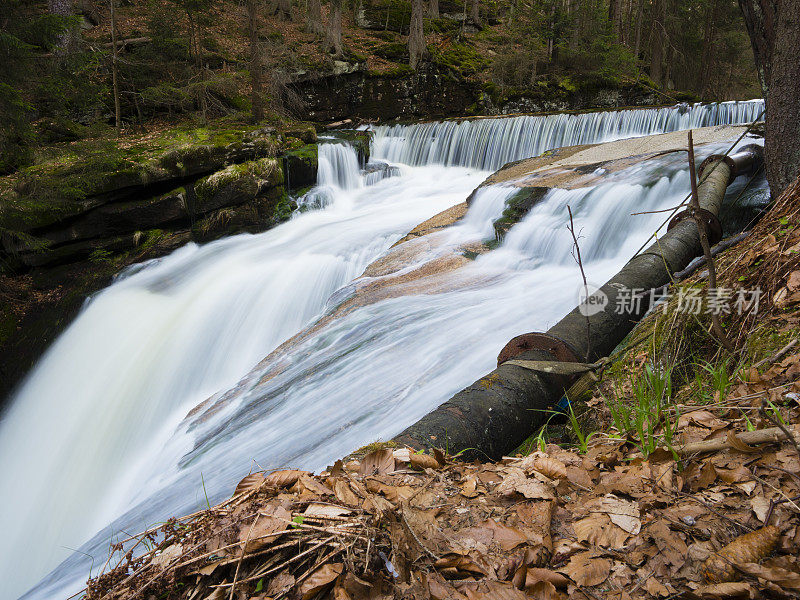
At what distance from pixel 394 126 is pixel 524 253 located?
469 inches

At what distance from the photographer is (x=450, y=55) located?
71.4 ft

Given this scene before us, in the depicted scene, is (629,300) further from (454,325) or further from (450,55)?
(450,55)

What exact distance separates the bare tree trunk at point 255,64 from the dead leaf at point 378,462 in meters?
12.9

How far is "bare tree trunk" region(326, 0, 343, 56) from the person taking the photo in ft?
61.0

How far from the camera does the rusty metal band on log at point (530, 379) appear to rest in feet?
7.84

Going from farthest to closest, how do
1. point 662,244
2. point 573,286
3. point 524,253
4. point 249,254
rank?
point 249,254, point 524,253, point 573,286, point 662,244

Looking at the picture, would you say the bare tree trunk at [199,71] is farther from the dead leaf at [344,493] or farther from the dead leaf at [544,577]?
the dead leaf at [544,577]

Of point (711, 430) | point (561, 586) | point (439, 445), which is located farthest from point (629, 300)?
point (561, 586)

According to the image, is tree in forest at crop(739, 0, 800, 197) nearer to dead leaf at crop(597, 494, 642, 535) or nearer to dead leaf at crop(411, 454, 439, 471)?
dead leaf at crop(597, 494, 642, 535)

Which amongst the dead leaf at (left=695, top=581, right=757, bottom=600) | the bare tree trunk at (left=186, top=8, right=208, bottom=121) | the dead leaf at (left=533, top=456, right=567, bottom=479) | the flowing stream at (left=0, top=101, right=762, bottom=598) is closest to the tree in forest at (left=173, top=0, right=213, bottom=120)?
→ the bare tree trunk at (left=186, top=8, right=208, bottom=121)

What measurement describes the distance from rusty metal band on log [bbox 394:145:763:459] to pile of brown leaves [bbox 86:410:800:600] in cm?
60

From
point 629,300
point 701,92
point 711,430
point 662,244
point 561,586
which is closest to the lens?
point 561,586

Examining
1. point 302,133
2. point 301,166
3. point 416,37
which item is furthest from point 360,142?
point 416,37

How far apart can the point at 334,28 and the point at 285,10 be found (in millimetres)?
6218
